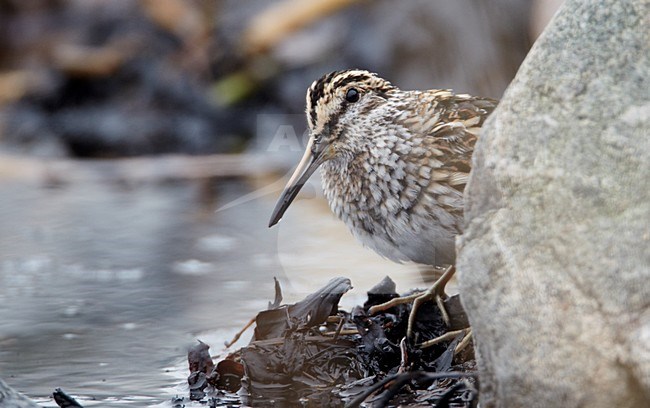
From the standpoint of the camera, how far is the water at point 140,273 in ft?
15.5

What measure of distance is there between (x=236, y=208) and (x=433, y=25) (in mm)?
2611

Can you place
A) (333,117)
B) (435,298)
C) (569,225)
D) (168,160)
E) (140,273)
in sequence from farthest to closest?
(168,160), (140,273), (333,117), (435,298), (569,225)

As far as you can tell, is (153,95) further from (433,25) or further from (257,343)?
(257,343)

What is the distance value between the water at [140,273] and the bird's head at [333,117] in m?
0.77

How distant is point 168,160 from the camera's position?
9562mm

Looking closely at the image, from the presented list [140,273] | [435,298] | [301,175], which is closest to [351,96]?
[301,175]

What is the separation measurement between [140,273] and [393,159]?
216cm

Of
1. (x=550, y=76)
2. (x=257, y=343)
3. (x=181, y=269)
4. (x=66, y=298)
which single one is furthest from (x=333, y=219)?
(x=550, y=76)

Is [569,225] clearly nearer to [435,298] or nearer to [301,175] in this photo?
[435,298]

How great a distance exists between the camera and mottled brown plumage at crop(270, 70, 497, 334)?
15.0 ft

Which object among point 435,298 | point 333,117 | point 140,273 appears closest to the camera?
point 435,298

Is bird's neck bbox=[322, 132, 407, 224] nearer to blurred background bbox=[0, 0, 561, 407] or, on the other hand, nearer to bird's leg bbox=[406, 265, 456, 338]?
bird's leg bbox=[406, 265, 456, 338]

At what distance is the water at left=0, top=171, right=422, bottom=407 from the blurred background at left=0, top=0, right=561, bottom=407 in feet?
0.05

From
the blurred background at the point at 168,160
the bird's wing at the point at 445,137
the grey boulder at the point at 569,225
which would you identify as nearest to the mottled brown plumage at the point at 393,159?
the bird's wing at the point at 445,137
